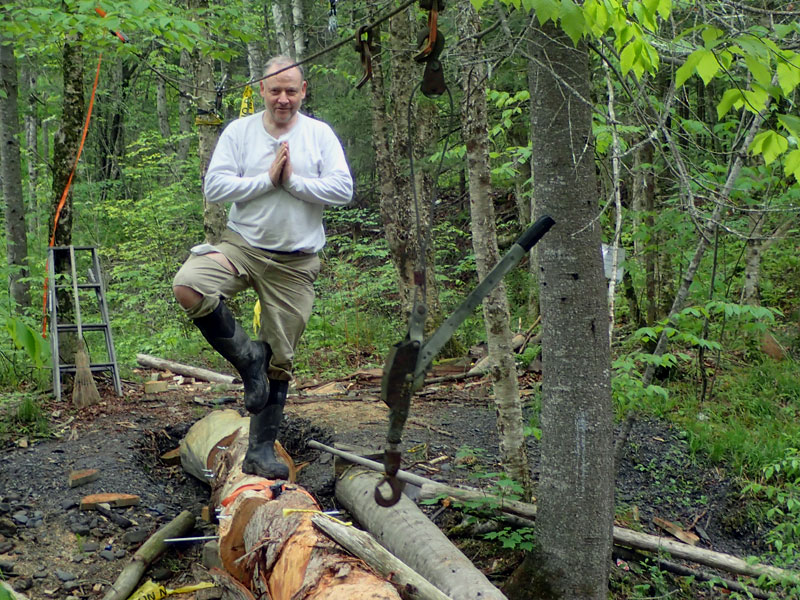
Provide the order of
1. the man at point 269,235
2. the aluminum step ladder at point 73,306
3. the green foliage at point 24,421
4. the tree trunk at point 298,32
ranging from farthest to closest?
the tree trunk at point 298,32 < the aluminum step ladder at point 73,306 < the green foliage at point 24,421 < the man at point 269,235

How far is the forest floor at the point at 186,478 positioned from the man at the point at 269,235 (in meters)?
1.06

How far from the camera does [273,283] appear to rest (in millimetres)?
4180

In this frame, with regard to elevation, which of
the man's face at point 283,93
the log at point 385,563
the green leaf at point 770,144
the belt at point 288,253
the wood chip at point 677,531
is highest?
the man's face at point 283,93

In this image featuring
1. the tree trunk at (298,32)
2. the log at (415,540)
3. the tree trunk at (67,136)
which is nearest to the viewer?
the log at (415,540)

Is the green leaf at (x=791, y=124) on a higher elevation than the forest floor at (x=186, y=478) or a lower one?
higher

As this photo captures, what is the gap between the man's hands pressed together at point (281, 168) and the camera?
12.5ft

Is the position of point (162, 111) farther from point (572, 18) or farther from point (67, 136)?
point (572, 18)

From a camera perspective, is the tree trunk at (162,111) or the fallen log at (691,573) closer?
the fallen log at (691,573)

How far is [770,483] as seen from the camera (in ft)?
18.1

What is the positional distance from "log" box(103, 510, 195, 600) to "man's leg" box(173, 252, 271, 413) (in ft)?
3.55

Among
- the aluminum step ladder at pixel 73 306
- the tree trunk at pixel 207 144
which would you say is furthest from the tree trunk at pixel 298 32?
the aluminum step ladder at pixel 73 306

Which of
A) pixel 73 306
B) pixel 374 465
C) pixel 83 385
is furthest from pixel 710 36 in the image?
pixel 73 306

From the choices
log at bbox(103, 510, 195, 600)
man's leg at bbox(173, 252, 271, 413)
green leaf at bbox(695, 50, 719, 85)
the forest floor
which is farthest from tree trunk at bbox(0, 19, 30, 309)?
green leaf at bbox(695, 50, 719, 85)

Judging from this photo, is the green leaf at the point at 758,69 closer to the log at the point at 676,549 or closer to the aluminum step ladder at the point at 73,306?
the log at the point at 676,549
